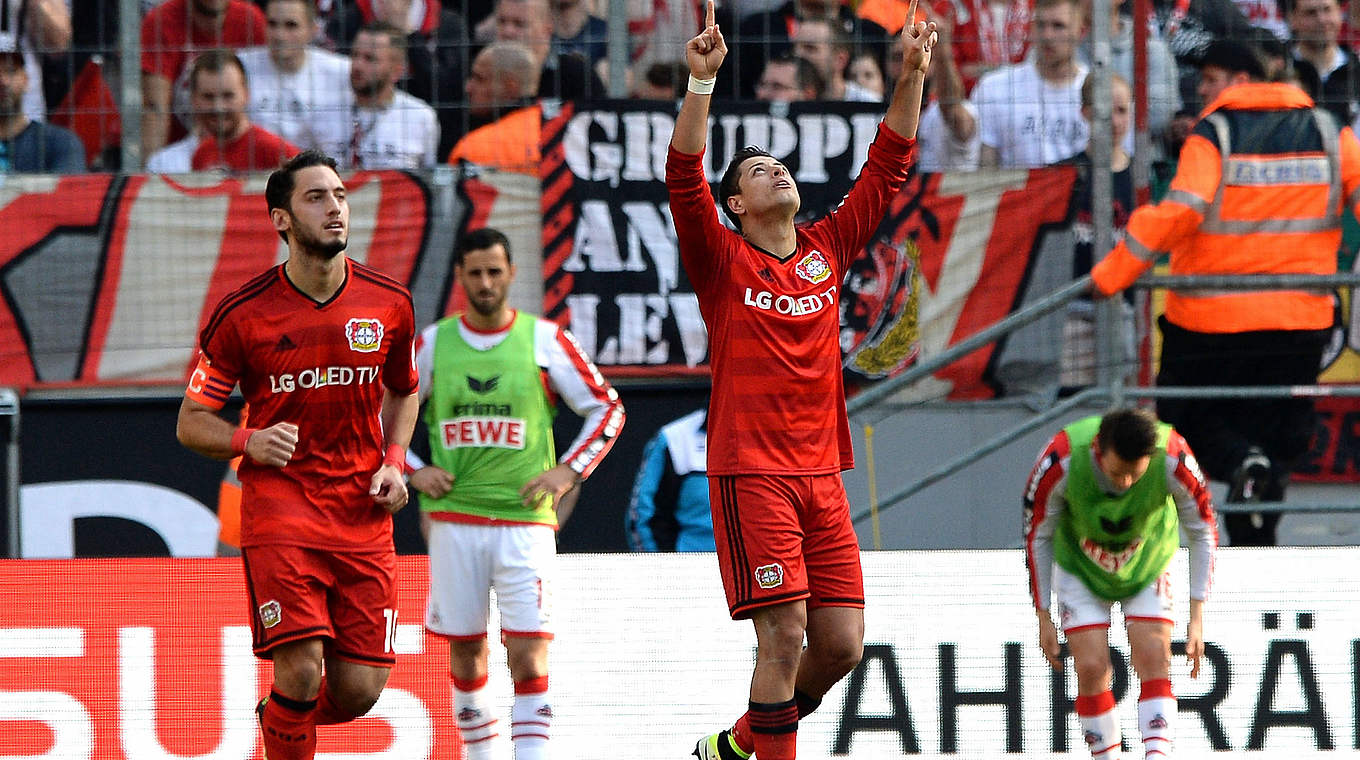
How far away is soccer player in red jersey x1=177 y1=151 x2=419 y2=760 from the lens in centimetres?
611

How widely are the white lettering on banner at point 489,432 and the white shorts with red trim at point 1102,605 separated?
2.19 m

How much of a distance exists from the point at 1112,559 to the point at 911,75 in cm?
207

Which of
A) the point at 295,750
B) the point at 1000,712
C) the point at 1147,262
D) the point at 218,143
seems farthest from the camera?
the point at 218,143

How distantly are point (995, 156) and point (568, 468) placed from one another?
330cm

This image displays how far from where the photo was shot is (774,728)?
616 cm

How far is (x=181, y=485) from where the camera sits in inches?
378

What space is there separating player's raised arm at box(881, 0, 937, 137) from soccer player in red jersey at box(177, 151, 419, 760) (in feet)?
6.09

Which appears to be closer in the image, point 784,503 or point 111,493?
point 784,503

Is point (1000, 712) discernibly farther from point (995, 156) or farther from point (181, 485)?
point (181, 485)

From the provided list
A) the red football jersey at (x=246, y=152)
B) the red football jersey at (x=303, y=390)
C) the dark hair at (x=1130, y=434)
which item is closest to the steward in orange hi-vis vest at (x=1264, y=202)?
the dark hair at (x=1130, y=434)

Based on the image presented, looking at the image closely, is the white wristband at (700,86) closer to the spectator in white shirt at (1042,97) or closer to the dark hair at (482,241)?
the dark hair at (482,241)

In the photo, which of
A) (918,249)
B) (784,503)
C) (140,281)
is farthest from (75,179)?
(784,503)

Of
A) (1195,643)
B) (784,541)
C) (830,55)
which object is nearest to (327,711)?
(784,541)

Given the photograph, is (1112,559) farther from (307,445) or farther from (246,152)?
A: (246,152)
